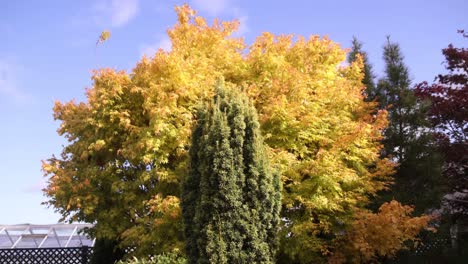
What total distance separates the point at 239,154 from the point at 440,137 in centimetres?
760

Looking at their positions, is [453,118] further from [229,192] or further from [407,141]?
[229,192]

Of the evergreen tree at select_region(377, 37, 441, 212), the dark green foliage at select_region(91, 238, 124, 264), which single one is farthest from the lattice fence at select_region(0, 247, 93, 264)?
the evergreen tree at select_region(377, 37, 441, 212)

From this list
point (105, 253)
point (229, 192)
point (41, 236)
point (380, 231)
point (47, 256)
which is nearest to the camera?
point (229, 192)

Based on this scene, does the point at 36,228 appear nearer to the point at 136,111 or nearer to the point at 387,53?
the point at 136,111

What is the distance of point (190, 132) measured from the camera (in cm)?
1089

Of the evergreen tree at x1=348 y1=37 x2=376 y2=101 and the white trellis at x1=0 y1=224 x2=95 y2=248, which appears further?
the white trellis at x1=0 y1=224 x2=95 y2=248

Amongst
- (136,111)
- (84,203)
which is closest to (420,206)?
(136,111)

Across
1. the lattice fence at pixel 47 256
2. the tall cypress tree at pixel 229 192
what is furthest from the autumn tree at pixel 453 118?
the lattice fence at pixel 47 256

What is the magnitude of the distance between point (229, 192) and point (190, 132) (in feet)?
10.7

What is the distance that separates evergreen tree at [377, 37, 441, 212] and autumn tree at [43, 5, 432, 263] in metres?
1.09

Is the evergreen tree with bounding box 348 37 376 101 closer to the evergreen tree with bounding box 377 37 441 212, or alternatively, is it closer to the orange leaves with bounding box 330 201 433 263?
the evergreen tree with bounding box 377 37 441 212

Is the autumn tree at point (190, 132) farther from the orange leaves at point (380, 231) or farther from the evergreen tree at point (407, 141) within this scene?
the evergreen tree at point (407, 141)

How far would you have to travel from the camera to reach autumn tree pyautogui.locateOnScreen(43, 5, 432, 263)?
10.9 meters

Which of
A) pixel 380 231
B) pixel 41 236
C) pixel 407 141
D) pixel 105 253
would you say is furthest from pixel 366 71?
pixel 41 236
